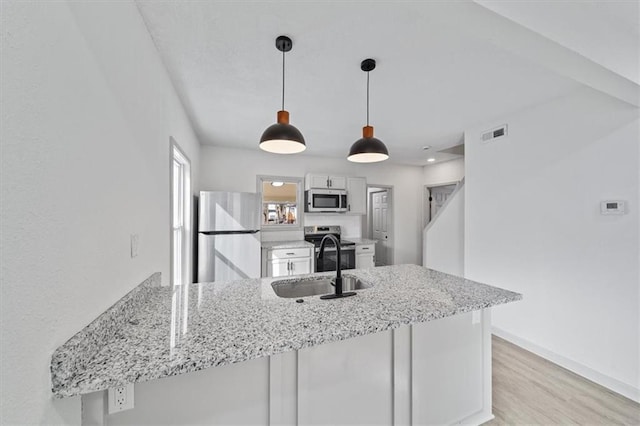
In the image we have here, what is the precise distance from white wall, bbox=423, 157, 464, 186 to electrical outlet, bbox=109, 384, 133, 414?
5175 mm

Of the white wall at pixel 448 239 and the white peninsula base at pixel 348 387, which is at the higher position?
the white wall at pixel 448 239

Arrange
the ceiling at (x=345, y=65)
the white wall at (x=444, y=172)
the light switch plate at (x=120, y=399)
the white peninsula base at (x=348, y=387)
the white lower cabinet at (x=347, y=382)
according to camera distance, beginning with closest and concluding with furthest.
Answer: the light switch plate at (x=120, y=399)
the white peninsula base at (x=348, y=387)
the white lower cabinet at (x=347, y=382)
the ceiling at (x=345, y=65)
the white wall at (x=444, y=172)

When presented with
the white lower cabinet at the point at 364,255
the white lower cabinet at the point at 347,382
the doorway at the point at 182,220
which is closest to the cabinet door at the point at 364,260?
the white lower cabinet at the point at 364,255

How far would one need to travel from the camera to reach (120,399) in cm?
93

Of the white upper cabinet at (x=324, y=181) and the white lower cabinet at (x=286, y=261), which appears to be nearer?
the white lower cabinet at (x=286, y=261)

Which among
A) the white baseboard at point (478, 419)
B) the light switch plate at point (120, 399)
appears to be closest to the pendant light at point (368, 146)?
the light switch plate at point (120, 399)

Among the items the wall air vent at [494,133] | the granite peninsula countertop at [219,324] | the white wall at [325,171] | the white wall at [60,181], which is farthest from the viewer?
the white wall at [325,171]

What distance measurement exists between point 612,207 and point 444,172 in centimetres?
319

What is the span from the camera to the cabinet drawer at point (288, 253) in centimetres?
392

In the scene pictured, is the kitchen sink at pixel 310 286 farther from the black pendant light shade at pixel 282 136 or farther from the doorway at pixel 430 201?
the doorway at pixel 430 201

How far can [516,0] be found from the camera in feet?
3.85

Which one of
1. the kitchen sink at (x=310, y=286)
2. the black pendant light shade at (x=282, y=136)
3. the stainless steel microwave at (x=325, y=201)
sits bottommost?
the kitchen sink at (x=310, y=286)

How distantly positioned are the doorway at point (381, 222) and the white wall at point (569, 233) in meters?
2.38

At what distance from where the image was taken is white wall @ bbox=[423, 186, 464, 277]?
135 inches
